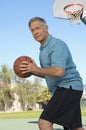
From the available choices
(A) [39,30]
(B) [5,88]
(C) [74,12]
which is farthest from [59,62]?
(B) [5,88]

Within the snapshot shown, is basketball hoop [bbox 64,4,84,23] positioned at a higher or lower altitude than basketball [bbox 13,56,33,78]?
higher

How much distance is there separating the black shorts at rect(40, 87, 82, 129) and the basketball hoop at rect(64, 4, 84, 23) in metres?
9.34

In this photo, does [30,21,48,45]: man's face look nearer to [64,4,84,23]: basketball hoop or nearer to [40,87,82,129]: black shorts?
[40,87,82,129]: black shorts

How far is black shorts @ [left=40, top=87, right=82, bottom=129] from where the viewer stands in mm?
5152

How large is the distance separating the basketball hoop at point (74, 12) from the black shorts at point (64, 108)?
30.6 feet

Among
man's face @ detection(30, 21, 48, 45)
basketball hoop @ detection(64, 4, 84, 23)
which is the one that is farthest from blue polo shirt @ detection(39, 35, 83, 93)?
basketball hoop @ detection(64, 4, 84, 23)

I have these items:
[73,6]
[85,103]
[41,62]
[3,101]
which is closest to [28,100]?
[3,101]

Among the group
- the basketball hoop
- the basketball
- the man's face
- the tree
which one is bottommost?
the tree

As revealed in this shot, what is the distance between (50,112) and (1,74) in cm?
7274

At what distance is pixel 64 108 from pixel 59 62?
0.60 meters

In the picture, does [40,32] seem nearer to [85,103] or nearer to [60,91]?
[60,91]

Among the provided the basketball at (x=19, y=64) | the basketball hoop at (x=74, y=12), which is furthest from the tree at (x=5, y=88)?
the basketball at (x=19, y=64)

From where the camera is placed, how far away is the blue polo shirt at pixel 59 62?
5.12 metres

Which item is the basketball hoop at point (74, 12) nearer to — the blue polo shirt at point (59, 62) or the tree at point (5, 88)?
the blue polo shirt at point (59, 62)
